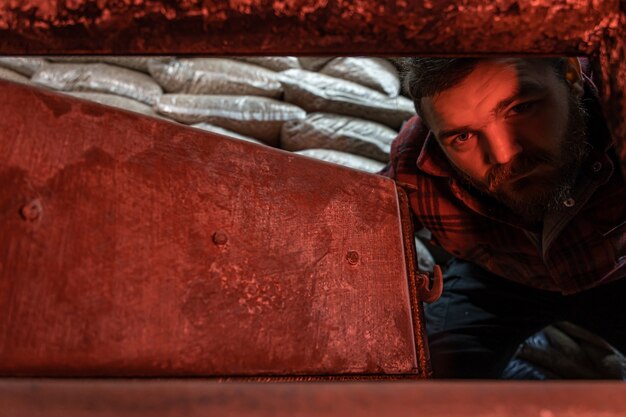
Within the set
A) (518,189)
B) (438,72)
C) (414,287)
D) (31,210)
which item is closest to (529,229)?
(518,189)

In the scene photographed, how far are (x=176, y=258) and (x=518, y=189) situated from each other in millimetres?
693

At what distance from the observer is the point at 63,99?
479 millimetres

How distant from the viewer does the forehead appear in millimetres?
857

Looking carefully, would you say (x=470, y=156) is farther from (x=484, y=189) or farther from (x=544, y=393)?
(x=544, y=393)

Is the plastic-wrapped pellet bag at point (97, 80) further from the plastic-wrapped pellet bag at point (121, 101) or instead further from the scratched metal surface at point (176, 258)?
the scratched metal surface at point (176, 258)

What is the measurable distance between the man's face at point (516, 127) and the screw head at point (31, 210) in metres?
0.66

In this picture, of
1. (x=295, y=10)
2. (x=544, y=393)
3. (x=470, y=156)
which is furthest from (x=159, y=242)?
(x=470, y=156)

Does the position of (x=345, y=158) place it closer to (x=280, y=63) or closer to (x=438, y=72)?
(x=280, y=63)

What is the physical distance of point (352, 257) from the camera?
59 centimetres

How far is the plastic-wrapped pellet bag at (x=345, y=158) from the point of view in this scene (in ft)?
5.58

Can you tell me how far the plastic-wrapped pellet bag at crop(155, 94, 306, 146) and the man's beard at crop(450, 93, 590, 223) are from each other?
90 cm

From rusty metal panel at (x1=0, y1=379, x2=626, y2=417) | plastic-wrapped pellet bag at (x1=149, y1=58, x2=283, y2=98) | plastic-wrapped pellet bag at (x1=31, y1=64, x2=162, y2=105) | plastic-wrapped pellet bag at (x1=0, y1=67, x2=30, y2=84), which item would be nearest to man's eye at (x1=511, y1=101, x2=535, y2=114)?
rusty metal panel at (x1=0, y1=379, x2=626, y2=417)

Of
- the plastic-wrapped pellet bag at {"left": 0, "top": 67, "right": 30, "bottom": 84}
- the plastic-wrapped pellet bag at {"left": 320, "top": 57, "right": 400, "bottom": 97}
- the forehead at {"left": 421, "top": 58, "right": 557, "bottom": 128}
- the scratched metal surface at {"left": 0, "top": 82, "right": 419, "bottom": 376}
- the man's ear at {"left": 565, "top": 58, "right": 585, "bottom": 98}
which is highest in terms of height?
the plastic-wrapped pellet bag at {"left": 320, "top": 57, "right": 400, "bottom": 97}

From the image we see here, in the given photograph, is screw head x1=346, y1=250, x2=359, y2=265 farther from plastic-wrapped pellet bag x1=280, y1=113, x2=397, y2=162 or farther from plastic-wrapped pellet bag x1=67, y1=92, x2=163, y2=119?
plastic-wrapped pellet bag x1=67, y1=92, x2=163, y2=119
